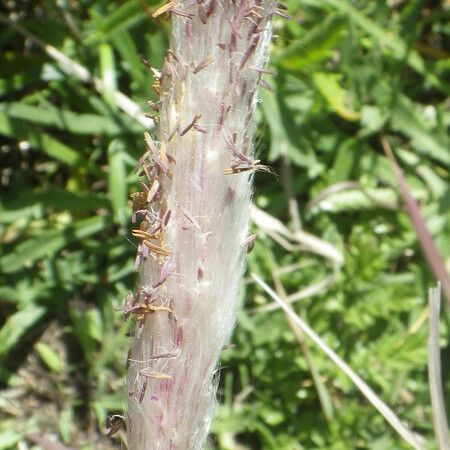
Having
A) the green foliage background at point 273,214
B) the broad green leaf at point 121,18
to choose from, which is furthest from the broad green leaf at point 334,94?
the broad green leaf at point 121,18

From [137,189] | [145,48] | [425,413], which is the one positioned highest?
[145,48]

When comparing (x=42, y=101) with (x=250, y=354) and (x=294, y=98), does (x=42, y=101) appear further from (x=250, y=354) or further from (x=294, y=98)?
(x=250, y=354)

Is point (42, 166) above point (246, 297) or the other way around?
above

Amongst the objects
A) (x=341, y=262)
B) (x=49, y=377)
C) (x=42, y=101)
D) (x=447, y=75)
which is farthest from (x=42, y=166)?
(x=447, y=75)

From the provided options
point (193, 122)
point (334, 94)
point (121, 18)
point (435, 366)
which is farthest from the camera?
point (334, 94)

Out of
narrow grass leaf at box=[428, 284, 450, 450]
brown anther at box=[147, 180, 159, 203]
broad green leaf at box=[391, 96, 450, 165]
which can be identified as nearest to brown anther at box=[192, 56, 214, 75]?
brown anther at box=[147, 180, 159, 203]

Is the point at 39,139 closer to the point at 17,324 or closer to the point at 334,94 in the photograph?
the point at 17,324

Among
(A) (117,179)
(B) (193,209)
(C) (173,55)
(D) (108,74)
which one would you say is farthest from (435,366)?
(D) (108,74)
